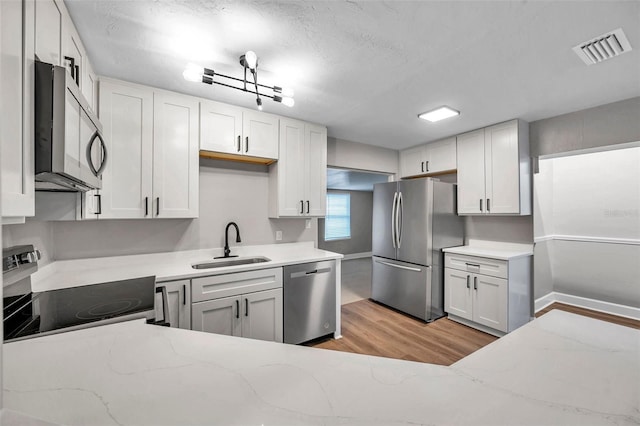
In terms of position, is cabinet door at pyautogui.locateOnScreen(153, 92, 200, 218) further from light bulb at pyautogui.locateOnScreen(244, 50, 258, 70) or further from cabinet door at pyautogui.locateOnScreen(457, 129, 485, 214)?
cabinet door at pyautogui.locateOnScreen(457, 129, 485, 214)

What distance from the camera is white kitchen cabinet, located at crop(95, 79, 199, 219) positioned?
1.97 m

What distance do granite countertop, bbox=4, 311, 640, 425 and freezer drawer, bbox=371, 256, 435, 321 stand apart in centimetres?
243

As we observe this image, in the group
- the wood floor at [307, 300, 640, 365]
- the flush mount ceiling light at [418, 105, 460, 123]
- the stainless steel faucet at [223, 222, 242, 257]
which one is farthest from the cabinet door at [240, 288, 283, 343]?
the flush mount ceiling light at [418, 105, 460, 123]

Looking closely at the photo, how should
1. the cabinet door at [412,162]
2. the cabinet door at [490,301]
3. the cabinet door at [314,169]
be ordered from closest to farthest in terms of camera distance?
the cabinet door at [490,301] < the cabinet door at [314,169] < the cabinet door at [412,162]

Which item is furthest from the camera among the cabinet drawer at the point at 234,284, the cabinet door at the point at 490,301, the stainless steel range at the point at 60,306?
the cabinet door at the point at 490,301

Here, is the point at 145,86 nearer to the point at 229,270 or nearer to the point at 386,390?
the point at 229,270

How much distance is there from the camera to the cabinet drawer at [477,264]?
2.73m

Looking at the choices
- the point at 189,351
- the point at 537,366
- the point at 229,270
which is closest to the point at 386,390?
the point at 537,366

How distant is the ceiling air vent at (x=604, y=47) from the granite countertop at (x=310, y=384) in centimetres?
179

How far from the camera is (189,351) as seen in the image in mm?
716

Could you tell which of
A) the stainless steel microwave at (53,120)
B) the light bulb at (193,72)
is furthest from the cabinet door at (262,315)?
the light bulb at (193,72)

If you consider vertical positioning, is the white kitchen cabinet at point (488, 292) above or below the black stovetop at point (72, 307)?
below

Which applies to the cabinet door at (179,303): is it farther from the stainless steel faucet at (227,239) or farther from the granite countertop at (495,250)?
the granite countertop at (495,250)

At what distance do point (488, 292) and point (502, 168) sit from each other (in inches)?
57.0
